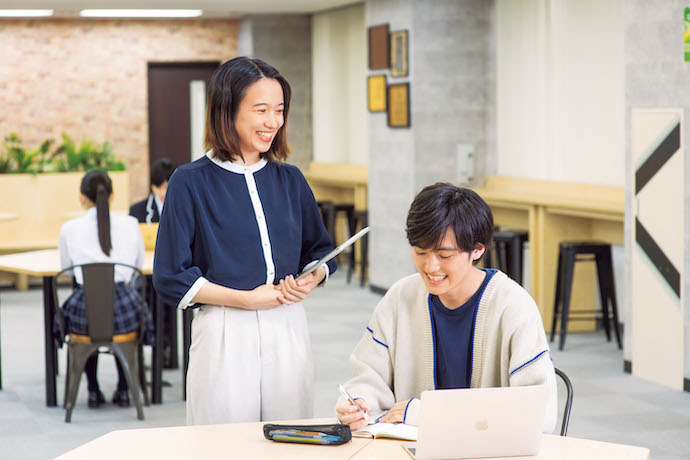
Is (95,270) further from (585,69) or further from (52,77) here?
(52,77)

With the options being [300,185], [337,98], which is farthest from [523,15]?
[300,185]

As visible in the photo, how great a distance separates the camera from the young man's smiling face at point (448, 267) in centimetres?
240

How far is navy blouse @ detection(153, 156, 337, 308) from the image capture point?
2.68 m

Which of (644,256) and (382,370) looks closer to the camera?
(382,370)

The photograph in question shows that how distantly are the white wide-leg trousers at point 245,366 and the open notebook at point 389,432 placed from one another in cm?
45

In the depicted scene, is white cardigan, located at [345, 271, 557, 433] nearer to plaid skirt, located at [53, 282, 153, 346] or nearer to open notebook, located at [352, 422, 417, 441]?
open notebook, located at [352, 422, 417, 441]

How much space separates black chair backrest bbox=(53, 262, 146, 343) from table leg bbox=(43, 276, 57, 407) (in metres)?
0.28

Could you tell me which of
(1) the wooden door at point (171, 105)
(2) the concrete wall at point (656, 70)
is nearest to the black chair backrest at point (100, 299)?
(2) the concrete wall at point (656, 70)

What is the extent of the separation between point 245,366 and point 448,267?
67 cm

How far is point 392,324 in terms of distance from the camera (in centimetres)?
260

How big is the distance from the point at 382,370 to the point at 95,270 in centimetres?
283

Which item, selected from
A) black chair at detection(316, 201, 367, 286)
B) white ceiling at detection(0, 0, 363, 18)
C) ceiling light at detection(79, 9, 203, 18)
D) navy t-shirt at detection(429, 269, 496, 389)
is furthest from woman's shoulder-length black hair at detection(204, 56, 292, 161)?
ceiling light at detection(79, 9, 203, 18)

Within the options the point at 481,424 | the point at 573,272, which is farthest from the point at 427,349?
the point at 573,272

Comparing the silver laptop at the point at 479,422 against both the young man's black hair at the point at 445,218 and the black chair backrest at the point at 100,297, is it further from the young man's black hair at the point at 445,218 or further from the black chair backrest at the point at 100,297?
the black chair backrest at the point at 100,297
